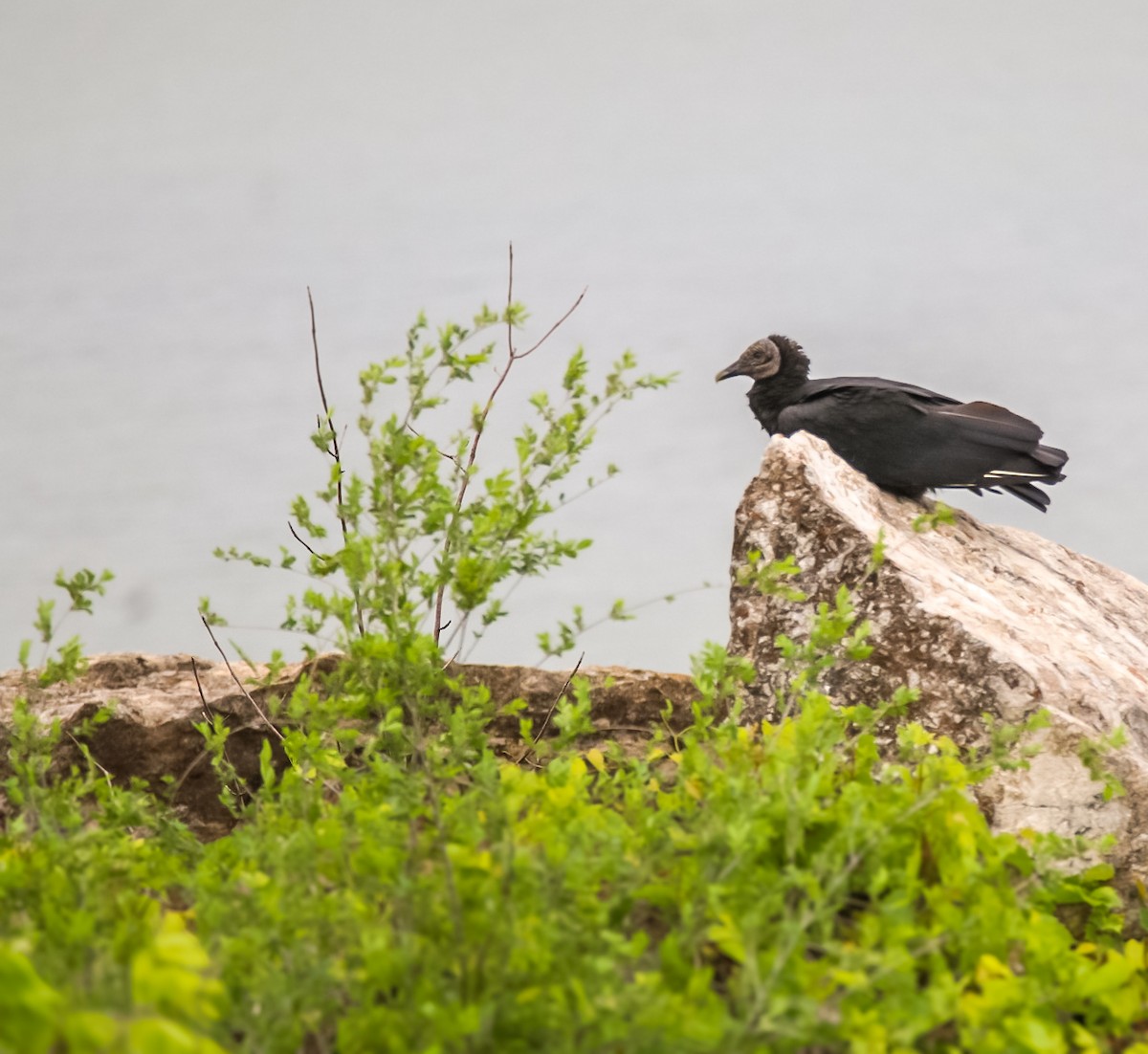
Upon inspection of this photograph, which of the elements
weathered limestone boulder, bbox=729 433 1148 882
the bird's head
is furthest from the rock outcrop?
the bird's head

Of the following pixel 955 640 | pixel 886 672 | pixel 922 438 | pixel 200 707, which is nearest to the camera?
pixel 955 640

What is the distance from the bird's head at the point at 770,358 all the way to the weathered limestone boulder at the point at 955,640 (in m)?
2.16

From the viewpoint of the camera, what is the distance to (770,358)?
8.73 meters

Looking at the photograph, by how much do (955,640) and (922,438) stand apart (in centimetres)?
201

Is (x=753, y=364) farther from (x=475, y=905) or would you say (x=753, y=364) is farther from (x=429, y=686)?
(x=475, y=905)

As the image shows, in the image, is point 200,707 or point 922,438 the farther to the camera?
point 922,438

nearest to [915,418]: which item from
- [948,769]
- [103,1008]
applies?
[948,769]

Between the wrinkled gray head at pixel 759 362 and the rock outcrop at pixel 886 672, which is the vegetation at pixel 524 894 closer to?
the rock outcrop at pixel 886 672

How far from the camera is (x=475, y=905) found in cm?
287

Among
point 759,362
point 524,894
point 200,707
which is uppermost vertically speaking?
point 759,362

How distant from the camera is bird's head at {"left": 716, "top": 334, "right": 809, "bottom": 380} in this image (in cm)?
865

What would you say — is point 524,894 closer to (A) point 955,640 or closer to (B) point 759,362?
(A) point 955,640

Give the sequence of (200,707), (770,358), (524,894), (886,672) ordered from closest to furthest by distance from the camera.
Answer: (524,894) → (886,672) → (200,707) → (770,358)

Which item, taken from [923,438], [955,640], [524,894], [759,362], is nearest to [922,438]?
[923,438]
